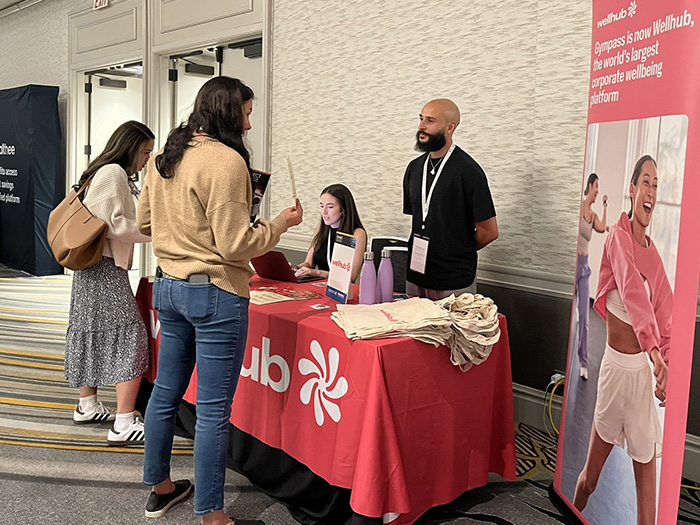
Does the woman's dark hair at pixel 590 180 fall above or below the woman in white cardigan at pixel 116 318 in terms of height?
above

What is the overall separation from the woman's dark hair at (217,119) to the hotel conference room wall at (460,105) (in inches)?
71.3

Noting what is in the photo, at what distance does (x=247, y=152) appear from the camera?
2184 millimetres

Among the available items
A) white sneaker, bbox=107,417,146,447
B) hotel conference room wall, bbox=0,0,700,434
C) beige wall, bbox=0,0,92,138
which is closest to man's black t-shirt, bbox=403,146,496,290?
hotel conference room wall, bbox=0,0,700,434

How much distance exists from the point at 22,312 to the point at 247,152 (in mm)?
4687

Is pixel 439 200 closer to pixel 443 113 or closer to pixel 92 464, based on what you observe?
pixel 443 113

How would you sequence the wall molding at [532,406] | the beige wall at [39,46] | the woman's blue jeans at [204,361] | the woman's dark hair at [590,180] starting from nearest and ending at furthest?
the woman's blue jeans at [204,361], the woman's dark hair at [590,180], the wall molding at [532,406], the beige wall at [39,46]

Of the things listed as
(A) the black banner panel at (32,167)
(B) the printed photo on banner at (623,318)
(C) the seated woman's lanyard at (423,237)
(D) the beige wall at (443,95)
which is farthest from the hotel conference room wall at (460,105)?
(A) the black banner panel at (32,167)

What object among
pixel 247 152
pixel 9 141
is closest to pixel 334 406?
pixel 247 152

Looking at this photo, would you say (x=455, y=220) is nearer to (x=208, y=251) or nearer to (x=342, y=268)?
(x=342, y=268)

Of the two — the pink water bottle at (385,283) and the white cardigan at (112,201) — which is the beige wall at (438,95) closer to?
the pink water bottle at (385,283)

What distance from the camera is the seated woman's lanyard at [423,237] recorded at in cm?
304

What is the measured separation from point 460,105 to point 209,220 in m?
2.13

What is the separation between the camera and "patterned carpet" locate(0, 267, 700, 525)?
249 cm

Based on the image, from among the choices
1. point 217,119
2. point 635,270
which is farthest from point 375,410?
point 217,119
